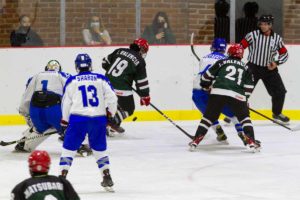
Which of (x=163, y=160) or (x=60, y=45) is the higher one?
(x=60, y=45)

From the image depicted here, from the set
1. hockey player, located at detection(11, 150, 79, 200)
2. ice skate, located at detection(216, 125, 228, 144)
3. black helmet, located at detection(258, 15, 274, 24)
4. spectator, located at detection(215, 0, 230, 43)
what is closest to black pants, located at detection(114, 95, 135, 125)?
ice skate, located at detection(216, 125, 228, 144)

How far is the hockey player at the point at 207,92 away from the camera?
897cm

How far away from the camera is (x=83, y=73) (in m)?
6.57

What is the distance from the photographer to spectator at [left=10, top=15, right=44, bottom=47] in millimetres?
10938

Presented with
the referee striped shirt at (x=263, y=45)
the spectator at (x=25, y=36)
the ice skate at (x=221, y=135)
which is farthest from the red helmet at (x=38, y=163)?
the referee striped shirt at (x=263, y=45)

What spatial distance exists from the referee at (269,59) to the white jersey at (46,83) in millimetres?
3255

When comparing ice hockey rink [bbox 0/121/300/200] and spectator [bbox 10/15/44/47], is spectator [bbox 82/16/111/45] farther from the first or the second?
ice hockey rink [bbox 0/121/300/200]

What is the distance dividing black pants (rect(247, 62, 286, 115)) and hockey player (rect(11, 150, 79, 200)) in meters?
6.62

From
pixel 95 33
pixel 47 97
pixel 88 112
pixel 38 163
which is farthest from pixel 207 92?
pixel 38 163

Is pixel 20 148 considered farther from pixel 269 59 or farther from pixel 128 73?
pixel 269 59

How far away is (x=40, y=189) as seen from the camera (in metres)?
4.38

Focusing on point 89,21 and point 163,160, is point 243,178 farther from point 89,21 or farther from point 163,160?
point 89,21

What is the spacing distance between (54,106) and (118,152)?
0.89 m

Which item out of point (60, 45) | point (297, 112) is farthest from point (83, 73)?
point (297, 112)
